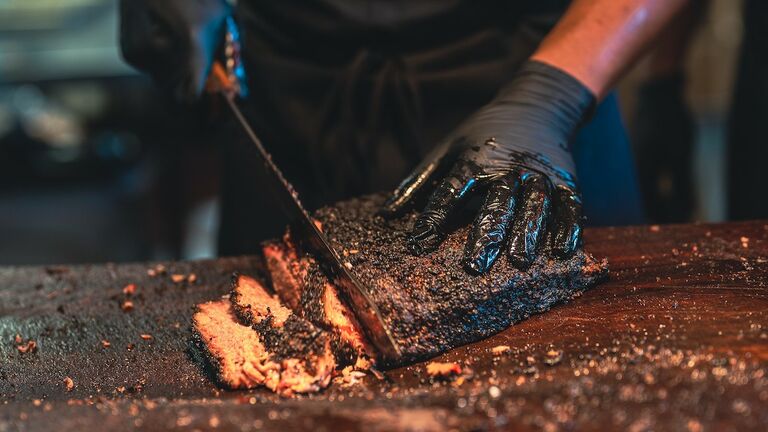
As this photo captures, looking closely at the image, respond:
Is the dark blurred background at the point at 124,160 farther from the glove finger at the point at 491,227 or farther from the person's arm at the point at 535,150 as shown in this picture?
the glove finger at the point at 491,227

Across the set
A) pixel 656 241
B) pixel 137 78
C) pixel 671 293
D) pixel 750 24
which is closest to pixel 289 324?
pixel 671 293

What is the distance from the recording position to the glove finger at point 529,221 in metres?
1.58

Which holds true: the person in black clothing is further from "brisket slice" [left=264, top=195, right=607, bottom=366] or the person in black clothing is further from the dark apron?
"brisket slice" [left=264, top=195, right=607, bottom=366]

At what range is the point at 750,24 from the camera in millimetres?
3703

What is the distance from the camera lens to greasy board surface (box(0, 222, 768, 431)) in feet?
3.81

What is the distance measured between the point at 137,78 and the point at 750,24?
570 centimetres

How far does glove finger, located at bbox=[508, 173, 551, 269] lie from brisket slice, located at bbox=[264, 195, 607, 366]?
0.03 meters

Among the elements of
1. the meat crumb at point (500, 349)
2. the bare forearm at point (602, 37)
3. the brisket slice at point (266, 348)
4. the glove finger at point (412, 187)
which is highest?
the bare forearm at point (602, 37)

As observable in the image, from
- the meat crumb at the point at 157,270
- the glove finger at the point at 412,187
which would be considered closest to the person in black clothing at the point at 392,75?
the glove finger at the point at 412,187

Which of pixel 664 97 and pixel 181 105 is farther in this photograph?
pixel 664 97

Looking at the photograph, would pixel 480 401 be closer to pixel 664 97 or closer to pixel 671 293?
pixel 671 293

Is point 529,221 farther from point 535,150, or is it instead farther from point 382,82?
point 382,82

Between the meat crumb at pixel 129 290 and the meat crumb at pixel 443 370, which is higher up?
the meat crumb at pixel 443 370

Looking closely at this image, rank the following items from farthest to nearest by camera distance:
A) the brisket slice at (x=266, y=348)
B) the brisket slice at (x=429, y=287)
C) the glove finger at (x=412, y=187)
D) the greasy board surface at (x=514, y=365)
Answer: the glove finger at (x=412, y=187) < the brisket slice at (x=429, y=287) < the brisket slice at (x=266, y=348) < the greasy board surface at (x=514, y=365)
